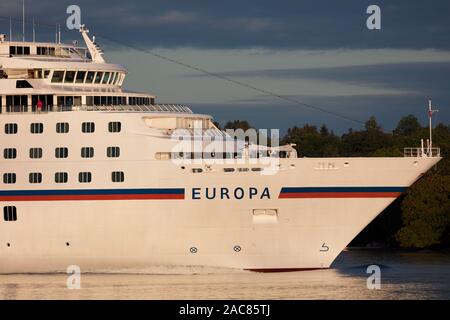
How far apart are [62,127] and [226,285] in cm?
890

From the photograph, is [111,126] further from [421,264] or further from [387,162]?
[421,264]

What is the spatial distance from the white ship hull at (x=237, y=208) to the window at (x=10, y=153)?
242 centimetres

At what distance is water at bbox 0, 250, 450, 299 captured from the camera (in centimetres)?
5584

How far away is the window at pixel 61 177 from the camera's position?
60.7m

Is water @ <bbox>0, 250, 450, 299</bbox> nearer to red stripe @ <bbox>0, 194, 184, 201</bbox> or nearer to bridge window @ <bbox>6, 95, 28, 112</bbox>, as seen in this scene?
red stripe @ <bbox>0, 194, 184, 201</bbox>

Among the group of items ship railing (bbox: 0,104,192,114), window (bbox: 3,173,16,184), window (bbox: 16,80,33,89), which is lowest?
window (bbox: 3,173,16,184)

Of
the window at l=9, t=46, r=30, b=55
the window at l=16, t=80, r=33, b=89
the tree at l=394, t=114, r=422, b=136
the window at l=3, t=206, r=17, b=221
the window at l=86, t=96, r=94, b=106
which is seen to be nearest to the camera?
the window at l=3, t=206, r=17, b=221

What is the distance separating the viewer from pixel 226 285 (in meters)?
57.9

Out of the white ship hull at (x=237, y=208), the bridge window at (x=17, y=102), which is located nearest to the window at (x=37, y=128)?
the bridge window at (x=17, y=102)

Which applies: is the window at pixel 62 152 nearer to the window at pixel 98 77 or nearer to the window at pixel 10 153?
the window at pixel 10 153

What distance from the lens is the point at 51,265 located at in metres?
61.5

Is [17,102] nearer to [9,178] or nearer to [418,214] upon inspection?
[9,178]

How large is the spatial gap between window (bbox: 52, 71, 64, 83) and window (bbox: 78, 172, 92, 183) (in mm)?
4397

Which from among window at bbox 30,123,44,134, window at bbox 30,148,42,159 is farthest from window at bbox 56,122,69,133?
window at bbox 30,148,42,159
